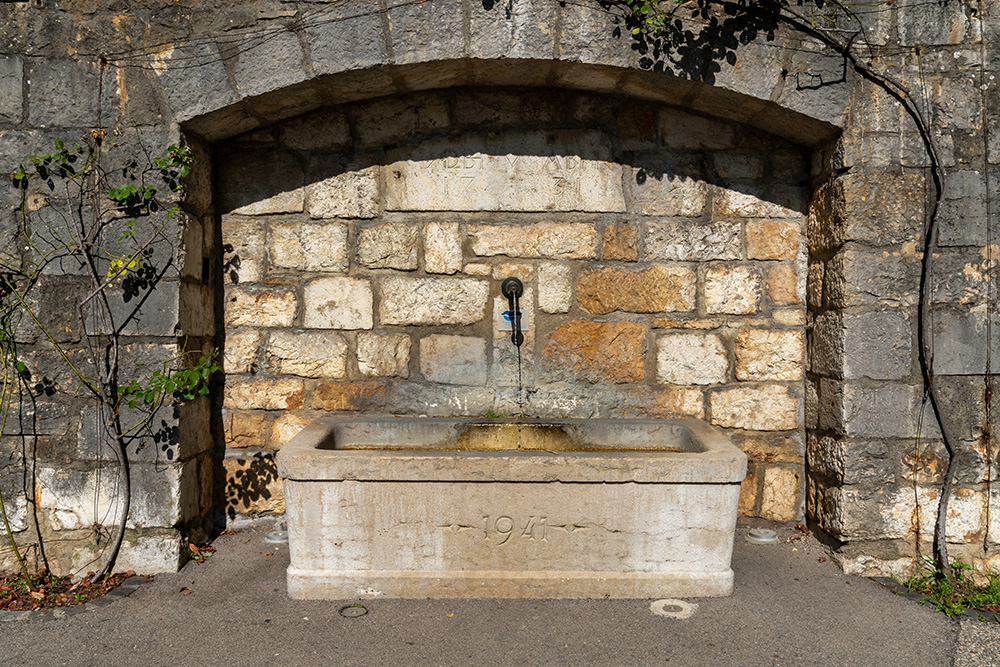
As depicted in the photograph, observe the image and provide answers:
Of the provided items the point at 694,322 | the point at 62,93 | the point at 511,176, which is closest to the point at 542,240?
the point at 511,176

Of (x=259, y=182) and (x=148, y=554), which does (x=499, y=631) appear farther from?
(x=259, y=182)

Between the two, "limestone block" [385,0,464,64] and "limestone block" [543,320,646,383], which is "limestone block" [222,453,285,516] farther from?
"limestone block" [385,0,464,64]

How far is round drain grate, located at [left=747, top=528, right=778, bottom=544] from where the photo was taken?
3.04 metres

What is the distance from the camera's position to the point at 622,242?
10.4 ft

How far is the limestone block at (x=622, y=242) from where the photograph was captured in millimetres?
3184

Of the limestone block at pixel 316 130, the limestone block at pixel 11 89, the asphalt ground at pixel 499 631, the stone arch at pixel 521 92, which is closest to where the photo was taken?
the asphalt ground at pixel 499 631

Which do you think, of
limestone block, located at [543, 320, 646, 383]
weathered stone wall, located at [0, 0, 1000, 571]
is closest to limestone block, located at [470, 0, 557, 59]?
weathered stone wall, located at [0, 0, 1000, 571]

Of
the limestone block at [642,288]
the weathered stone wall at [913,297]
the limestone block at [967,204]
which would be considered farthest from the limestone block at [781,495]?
the limestone block at [967,204]

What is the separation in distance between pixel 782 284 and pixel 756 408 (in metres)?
0.61

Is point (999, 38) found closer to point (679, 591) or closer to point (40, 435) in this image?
point (679, 591)

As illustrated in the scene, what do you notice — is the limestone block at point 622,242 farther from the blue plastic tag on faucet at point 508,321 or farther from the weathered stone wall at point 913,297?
the weathered stone wall at point 913,297

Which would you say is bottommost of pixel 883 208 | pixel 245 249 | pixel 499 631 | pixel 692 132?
pixel 499 631

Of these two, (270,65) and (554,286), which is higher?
(270,65)

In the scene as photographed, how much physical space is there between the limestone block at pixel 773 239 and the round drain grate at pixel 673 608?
1.64 meters
